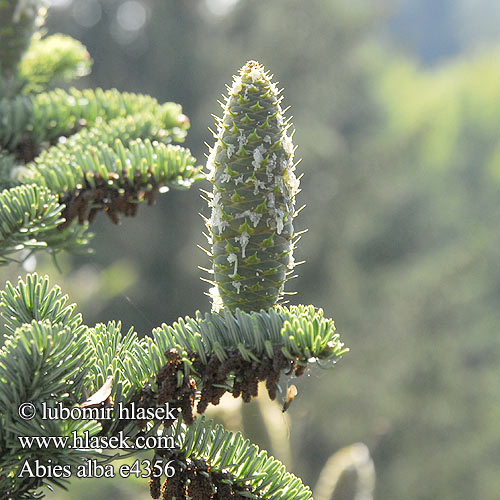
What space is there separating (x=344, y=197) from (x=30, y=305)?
9.11m

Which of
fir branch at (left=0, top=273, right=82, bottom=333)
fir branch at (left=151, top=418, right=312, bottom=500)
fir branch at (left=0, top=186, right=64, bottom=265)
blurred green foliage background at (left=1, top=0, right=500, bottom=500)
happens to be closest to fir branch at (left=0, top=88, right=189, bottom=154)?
fir branch at (left=0, top=186, right=64, bottom=265)

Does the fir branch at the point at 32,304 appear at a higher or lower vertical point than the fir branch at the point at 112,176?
lower

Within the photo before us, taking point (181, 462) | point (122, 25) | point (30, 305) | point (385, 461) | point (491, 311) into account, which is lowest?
point (181, 462)

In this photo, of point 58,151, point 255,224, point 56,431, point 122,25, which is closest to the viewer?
point 56,431

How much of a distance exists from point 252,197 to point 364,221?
9667 mm

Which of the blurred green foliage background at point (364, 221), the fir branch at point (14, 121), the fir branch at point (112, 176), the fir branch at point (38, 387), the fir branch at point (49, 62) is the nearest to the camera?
the fir branch at point (38, 387)

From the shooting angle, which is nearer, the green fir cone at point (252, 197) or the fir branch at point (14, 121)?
the green fir cone at point (252, 197)

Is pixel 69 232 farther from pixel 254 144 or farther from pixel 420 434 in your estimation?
pixel 420 434

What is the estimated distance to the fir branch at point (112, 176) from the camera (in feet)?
2.72

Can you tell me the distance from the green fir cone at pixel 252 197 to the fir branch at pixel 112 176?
0.48 ft

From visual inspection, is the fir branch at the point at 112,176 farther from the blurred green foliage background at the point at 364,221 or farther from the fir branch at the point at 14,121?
the blurred green foliage background at the point at 364,221

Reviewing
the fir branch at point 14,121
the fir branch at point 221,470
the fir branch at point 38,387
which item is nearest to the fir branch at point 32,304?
the fir branch at point 38,387

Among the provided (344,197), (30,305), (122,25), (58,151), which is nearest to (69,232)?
(58,151)

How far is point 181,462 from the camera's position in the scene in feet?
2.03
